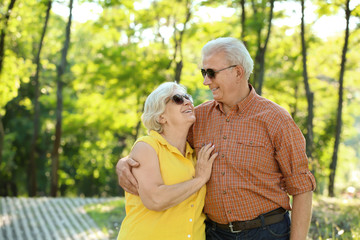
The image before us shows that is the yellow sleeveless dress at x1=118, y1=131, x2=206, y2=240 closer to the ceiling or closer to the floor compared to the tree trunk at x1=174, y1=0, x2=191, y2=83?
closer to the floor

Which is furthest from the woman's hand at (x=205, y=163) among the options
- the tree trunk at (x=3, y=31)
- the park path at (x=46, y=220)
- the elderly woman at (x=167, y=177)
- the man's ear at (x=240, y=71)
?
the tree trunk at (x=3, y=31)

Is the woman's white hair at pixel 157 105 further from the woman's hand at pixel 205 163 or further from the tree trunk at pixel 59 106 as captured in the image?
the tree trunk at pixel 59 106

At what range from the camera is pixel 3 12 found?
1215 cm

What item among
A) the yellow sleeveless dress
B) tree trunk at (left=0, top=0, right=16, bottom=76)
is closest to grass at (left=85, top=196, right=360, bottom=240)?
the yellow sleeveless dress

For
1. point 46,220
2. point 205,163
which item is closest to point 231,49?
point 205,163

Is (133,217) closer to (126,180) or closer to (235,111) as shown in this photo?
(126,180)

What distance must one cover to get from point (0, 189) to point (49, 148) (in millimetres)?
3723

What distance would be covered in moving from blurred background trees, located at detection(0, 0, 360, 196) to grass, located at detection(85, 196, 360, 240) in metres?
1.69

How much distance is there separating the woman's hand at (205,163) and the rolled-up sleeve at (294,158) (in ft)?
1.52

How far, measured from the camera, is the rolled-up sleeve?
2.77 m

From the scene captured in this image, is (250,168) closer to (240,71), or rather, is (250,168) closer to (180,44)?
(240,71)

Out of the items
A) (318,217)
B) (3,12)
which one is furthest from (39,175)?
(318,217)

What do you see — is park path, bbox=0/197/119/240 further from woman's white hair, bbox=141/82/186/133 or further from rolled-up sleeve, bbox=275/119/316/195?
rolled-up sleeve, bbox=275/119/316/195

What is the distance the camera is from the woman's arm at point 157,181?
2.79 m
